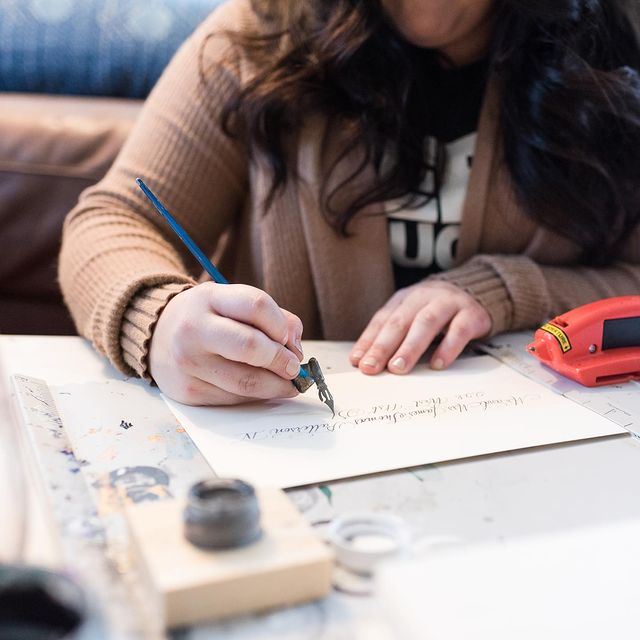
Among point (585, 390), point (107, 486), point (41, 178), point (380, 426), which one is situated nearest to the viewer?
point (107, 486)

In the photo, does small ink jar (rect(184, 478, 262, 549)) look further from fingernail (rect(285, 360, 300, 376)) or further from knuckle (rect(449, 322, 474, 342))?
knuckle (rect(449, 322, 474, 342))

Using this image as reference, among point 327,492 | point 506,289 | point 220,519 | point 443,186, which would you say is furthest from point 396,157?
point 220,519

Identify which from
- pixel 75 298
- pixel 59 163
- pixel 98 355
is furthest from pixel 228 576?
pixel 59 163

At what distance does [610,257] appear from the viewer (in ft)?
3.47

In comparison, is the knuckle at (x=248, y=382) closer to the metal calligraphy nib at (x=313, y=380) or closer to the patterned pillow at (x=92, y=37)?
the metal calligraphy nib at (x=313, y=380)

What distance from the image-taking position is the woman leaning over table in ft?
3.07

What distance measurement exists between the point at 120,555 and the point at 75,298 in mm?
482

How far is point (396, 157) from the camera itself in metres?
0.97

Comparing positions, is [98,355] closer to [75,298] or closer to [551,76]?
[75,298]

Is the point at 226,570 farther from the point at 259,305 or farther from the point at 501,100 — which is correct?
the point at 501,100

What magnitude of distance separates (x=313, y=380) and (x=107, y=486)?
0.71 ft

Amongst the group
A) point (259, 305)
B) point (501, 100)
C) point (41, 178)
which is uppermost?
point (501, 100)

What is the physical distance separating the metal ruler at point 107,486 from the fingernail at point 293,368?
0.32 ft

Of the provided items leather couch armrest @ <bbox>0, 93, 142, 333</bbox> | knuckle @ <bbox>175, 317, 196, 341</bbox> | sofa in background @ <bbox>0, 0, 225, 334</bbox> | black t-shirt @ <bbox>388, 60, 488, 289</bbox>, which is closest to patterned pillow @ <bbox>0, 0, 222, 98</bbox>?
sofa in background @ <bbox>0, 0, 225, 334</bbox>
